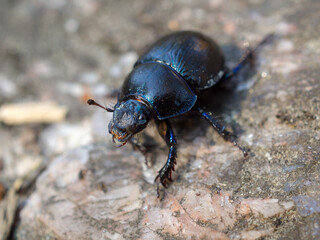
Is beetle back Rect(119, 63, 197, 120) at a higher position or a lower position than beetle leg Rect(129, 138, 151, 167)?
higher

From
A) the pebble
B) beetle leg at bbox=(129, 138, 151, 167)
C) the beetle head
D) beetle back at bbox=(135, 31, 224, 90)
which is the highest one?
beetle back at bbox=(135, 31, 224, 90)

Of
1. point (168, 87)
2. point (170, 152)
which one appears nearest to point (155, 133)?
point (170, 152)

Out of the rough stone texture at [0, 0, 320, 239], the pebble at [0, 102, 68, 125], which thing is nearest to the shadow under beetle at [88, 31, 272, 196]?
the rough stone texture at [0, 0, 320, 239]

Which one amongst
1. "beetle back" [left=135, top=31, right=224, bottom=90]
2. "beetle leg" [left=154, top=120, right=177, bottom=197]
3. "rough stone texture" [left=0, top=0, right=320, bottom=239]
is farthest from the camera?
"beetle back" [left=135, top=31, right=224, bottom=90]

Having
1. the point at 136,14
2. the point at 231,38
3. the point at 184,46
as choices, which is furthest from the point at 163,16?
the point at 184,46

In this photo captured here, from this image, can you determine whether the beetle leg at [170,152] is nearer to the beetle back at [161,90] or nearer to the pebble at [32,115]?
the beetle back at [161,90]

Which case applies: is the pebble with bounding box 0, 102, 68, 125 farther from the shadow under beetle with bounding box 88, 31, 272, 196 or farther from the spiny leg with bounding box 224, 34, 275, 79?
the spiny leg with bounding box 224, 34, 275, 79

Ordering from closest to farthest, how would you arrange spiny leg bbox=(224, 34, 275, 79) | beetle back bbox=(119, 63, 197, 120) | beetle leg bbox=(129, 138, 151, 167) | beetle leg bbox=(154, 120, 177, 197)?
1. beetle leg bbox=(154, 120, 177, 197)
2. beetle back bbox=(119, 63, 197, 120)
3. beetle leg bbox=(129, 138, 151, 167)
4. spiny leg bbox=(224, 34, 275, 79)

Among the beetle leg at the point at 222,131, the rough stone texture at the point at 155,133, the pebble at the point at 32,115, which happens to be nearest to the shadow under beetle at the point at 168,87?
the beetle leg at the point at 222,131
